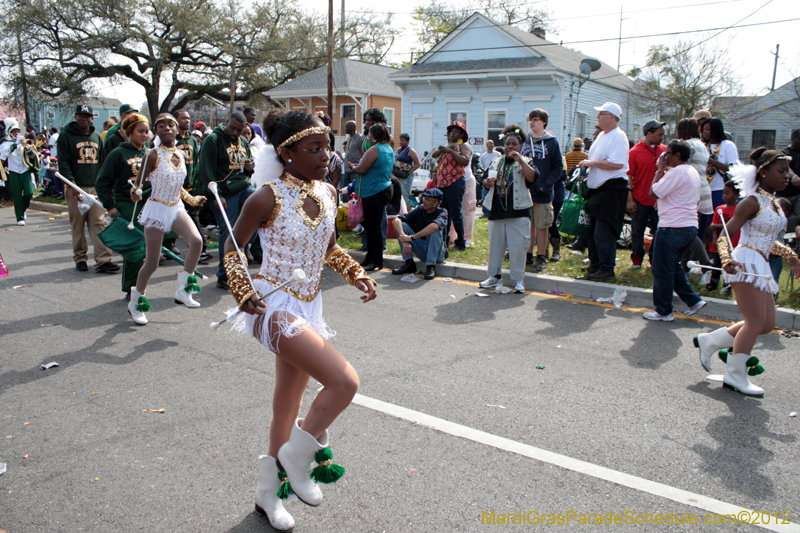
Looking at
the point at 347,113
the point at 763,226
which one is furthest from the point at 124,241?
the point at 347,113

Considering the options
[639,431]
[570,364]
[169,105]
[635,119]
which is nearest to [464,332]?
[570,364]

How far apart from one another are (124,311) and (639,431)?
5395 millimetres

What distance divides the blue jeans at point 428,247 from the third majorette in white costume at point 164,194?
10.7ft

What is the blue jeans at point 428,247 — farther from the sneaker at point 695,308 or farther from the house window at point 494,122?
the house window at point 494,122

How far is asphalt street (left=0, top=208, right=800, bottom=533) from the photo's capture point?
2994 mm

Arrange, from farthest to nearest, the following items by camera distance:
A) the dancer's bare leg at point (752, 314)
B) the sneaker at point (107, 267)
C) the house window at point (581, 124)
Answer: the house window at point (581, 124) < the sneaker at point (107, 267) < the dancer's bare leg at point (752, 314)

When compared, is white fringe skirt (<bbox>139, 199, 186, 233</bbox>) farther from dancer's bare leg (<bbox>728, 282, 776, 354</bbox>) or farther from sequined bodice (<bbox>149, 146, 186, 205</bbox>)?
dancer's bare leg (<bbox>728, 282, 776, 354</bbox>)

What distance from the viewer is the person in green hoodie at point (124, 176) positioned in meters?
6.67

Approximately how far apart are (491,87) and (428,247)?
1644 centimetres

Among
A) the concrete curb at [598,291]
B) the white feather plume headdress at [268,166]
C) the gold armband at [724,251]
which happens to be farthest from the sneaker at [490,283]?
the white feather plume headdress at [268,166]

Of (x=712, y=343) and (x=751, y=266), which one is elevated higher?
(x=751, y=266)

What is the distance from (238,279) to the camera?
266cm

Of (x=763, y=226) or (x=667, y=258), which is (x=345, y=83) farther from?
(x=763, y=226)

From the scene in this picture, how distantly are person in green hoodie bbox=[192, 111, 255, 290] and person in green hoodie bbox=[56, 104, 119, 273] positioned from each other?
80.5 inches
